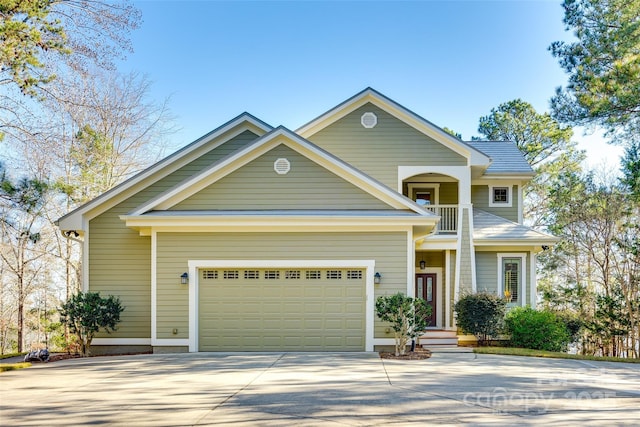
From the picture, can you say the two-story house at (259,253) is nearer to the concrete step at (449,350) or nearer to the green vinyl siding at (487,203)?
the concrete step at (449,350)

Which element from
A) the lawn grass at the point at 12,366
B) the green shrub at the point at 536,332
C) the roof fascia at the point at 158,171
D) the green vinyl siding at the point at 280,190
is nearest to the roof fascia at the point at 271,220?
the green vinyl siding at the point at 280,190

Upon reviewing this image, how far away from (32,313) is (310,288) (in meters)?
17.4

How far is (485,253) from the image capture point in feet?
55.4

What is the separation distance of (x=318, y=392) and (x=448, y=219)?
10.4 meters

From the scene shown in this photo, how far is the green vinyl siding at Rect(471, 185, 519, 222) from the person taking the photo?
60.4 feet

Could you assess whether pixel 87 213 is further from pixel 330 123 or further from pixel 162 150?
pixel 162 150

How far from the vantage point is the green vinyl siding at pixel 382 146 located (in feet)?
54.0

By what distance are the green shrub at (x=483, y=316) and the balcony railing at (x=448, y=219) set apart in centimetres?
262

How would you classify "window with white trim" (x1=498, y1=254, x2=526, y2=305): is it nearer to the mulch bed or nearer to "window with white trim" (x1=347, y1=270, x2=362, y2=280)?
the mulch bed

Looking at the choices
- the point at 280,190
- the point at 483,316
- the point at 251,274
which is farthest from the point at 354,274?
the point at 483,316

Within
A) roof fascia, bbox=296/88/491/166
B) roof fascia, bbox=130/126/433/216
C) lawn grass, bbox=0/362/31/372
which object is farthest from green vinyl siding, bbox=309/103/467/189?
lawn grass, bbox=0/362/31/372

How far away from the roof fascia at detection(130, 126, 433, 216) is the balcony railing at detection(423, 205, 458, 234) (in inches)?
168

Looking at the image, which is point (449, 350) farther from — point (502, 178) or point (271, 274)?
point (502, 178)

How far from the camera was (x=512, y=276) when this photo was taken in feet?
55.2
